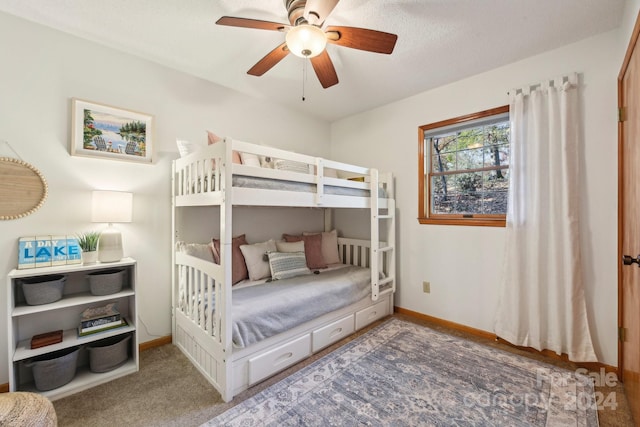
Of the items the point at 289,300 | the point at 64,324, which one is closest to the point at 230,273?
the point at 289,300

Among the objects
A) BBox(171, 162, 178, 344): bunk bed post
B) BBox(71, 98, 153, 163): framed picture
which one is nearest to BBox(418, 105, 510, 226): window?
BBox(171, 162, 178, 344): bunk bed post

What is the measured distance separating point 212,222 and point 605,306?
327 cm

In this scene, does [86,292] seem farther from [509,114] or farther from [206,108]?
[509,114]

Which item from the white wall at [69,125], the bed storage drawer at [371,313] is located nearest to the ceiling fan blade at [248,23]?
the white wall at [69,125]

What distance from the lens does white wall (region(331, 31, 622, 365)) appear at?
197 centimetres

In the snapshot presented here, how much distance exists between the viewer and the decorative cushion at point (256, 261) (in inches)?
101

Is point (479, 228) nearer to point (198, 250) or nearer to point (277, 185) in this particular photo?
point (277, 185)

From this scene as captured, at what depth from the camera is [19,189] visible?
71.4 inches

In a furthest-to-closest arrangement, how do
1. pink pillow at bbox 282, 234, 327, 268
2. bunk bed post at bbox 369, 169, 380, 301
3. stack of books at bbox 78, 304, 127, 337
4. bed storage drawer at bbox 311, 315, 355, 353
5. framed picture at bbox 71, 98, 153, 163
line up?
pink pillow at bbox 282, 234, 327, 268 < bunk bed post at bbox 369, 169, 380, 301 < bed storage drawer at bbox 311, 315, 355, 353 < framed picture at bbox 71, 98, 153, 163 < stack of books at bbox 78, 304, 127, 337

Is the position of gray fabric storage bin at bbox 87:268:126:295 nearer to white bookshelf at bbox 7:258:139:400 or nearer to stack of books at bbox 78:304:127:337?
white bookshelf at bbox 7:258:139:400

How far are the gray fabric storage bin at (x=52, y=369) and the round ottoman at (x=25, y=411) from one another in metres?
0.61

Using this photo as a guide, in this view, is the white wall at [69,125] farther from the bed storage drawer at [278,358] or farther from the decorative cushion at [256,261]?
the bed storage drawer at [278,358]

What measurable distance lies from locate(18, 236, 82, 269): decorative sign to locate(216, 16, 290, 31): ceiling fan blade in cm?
180

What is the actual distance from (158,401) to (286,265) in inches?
53.3
